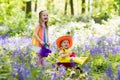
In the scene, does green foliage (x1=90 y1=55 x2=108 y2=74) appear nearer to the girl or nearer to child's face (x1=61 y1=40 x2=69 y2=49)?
child's face (x1=61 y1=40 x2=69 y2=49)

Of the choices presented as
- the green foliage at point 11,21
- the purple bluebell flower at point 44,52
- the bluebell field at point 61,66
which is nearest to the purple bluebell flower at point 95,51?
the bluebell field at point 61,66

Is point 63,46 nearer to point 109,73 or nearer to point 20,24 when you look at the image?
point 109,73

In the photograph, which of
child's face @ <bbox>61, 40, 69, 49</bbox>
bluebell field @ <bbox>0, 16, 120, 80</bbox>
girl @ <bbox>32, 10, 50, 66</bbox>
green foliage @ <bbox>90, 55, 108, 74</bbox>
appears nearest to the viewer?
bluebell field @ <bbox>0, 16, 120, 80</bbox>

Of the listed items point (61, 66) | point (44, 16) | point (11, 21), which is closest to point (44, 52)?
point (44, 16)

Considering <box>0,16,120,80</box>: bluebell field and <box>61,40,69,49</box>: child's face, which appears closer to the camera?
<box>0,16,120,80</box>: bluebell field

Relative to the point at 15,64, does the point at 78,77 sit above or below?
below

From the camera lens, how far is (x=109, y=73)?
486 cm

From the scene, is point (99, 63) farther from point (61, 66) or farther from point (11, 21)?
point (11, 21)

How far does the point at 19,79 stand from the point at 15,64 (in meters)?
0.31

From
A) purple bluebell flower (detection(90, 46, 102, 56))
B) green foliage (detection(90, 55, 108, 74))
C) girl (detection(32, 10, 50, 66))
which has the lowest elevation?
green foliage (detection(90, 55, 108, 74))

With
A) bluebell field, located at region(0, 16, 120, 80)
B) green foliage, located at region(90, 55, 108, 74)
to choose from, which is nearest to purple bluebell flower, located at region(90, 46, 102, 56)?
bluebell field, located at region(0, 16, 120, 80)

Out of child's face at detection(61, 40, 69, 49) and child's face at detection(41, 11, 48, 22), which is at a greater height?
child's face at detection(41, 11, 48, 22)

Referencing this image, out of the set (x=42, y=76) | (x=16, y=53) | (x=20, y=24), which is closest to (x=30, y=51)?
(x=16, y=53)

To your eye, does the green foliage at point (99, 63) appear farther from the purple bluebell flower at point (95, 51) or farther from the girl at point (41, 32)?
the girl at point (41, 32)
